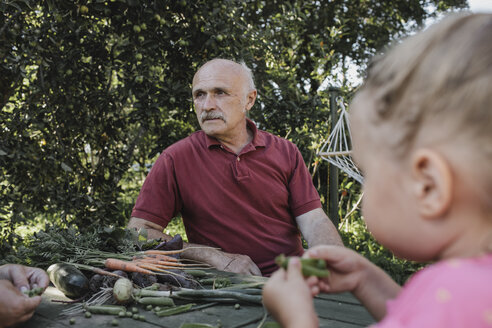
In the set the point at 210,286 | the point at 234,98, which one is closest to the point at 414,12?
the point at 234,98

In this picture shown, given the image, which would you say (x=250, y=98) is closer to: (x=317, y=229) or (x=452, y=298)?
(x=317, y=229)

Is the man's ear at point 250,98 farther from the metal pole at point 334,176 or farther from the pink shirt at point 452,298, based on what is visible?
the pink shirt at point 452,298

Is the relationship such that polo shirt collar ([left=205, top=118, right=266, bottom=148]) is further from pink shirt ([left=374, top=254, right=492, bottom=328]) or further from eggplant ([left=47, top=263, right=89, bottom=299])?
pink shirt ([left=374, top=254, right=492, bottom=328])

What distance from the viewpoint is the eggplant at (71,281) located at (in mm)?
1579

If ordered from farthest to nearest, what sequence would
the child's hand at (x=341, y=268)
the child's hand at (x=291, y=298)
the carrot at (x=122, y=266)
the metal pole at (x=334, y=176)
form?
the metal pole at (x=334, y=176)
the carrot at (x=122, y=266)
the child's hand at (x=341, y=268)
the child's hand at (x=291, y=298)

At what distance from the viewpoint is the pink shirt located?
2.07 ft

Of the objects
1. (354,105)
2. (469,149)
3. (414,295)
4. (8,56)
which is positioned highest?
(8,56)

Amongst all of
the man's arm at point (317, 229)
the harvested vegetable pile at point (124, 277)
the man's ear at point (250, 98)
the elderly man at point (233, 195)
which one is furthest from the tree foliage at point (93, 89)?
the harvested vegetable pile at point (124, 277)

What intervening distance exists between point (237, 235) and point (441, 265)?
2.19 metres

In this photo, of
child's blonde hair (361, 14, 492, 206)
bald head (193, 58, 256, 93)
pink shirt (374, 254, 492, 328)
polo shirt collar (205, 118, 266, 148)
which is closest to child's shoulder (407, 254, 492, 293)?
pink shirt (374, 254, 492, 328)

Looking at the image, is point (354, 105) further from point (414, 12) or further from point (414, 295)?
point (414, 12)

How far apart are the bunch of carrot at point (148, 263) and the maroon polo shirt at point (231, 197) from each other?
85cm

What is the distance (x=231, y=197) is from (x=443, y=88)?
221cm

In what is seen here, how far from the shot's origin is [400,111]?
0.77 m
